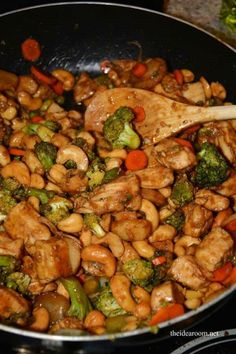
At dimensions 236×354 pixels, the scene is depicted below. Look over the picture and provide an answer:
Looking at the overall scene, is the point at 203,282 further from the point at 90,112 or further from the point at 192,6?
the point at 192,6

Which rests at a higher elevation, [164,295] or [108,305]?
[164,295]

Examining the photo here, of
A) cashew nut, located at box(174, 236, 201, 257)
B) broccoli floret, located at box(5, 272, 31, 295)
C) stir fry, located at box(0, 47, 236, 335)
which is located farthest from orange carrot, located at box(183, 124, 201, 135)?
broccoli floret, located at box(5, 272, 31, 295)

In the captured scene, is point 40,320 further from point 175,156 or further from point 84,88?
point 84,88

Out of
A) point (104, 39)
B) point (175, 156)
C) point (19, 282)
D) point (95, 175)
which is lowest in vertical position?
point (19, 282)

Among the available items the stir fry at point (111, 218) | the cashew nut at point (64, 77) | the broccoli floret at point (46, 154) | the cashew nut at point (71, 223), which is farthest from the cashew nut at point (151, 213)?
the cashew nut at point (64, 77)

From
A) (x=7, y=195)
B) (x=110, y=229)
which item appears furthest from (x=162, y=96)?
(x=7, y=195)

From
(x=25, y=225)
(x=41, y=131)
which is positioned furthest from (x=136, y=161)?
(x=25, y=225)

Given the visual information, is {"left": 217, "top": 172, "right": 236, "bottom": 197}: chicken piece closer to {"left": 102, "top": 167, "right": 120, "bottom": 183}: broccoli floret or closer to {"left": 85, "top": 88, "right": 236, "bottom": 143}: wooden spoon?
{"left": 85, "top": 88, "right": 236, "bottom": 143}: wooden spoon
